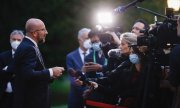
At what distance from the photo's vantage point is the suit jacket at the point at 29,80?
27.0 feet

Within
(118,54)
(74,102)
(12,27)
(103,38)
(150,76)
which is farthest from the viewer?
(12,27)

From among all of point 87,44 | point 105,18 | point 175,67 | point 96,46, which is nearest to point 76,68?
point 87,44

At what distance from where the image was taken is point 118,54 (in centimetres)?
933

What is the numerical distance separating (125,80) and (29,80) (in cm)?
141

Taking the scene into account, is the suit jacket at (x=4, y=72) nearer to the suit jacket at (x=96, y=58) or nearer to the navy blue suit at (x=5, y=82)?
the navy blue suit at (x=5, y=82)

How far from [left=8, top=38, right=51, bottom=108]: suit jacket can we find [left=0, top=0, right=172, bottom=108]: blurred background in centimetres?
846

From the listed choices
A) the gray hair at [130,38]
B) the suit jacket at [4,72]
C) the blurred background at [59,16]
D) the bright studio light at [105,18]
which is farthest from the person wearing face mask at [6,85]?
the blurred background at [59,16]

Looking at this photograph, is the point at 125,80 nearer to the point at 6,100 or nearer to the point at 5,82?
the point at 5,82

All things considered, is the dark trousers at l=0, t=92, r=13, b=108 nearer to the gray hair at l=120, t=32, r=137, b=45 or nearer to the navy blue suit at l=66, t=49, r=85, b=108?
the navy blue suit at l=66, t=49, r=85, b=108

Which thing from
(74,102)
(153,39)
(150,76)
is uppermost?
(153,39)

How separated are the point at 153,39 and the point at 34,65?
1.70 metres

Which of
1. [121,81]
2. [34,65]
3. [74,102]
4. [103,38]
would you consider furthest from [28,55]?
[74,102]

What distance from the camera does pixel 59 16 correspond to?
17.2 m

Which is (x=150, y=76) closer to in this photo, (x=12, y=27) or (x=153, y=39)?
(x=153, y=39)
